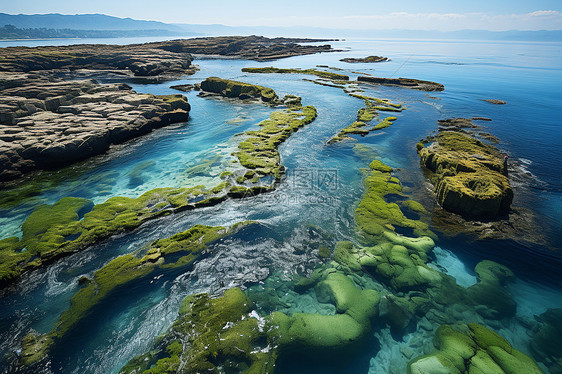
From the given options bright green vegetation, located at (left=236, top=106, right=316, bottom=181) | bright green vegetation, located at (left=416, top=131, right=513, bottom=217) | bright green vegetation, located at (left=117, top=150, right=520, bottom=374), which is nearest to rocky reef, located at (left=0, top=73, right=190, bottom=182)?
bright green vegetation, located at (left=236, top=106, right=316, bottom=181)

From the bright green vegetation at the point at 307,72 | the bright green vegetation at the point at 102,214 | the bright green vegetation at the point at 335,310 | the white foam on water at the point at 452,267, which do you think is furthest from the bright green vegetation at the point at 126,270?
the bright green vegetation at the point at 307,72

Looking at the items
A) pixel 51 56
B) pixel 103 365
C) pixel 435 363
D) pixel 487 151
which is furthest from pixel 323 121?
pixel 51 56

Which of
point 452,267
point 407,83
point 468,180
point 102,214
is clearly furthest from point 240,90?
point 452,267

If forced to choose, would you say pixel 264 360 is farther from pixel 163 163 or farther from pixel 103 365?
pixel 163 163

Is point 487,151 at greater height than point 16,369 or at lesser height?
greater

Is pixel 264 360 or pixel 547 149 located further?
pixel 547 149

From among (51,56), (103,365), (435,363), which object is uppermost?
(51,56)
